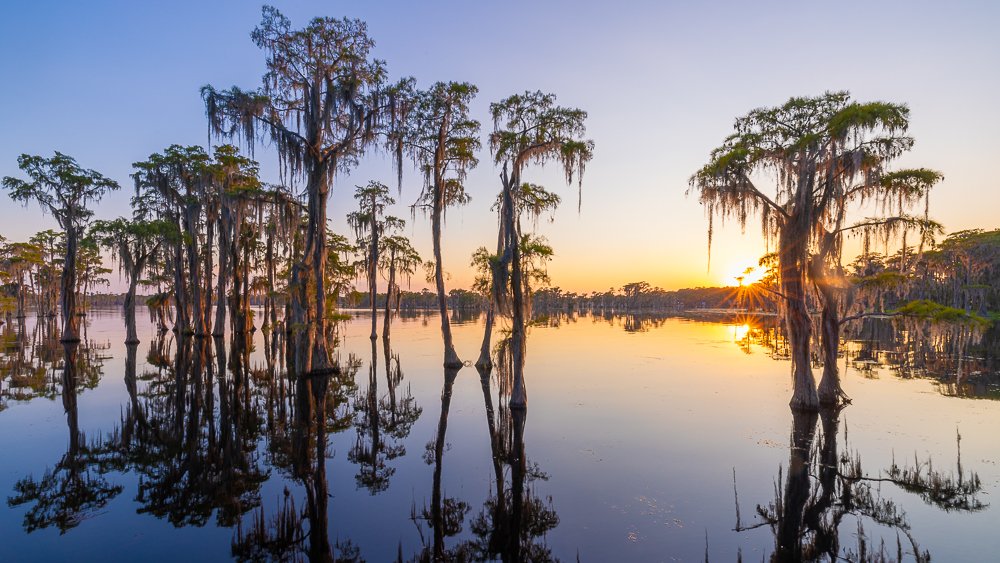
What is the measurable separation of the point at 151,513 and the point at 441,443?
6.79 metres

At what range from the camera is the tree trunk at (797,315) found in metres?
15.1

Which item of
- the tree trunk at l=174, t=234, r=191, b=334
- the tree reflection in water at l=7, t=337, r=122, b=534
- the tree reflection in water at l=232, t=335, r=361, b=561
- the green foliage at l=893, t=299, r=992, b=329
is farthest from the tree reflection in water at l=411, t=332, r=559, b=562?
Result: the tree trunk at l=174, t=234, r=191, b=334

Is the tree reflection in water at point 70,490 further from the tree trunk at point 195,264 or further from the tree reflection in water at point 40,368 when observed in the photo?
the tree trunk at point 195,264

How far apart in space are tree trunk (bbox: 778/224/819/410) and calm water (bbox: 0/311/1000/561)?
0.99 meters

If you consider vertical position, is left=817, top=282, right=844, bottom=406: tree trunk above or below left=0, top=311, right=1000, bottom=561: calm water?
above

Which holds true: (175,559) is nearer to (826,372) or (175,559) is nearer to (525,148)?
(525,148)

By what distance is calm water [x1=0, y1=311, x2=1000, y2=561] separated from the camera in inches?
290

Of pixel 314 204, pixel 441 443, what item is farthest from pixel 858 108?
pixel 314 204

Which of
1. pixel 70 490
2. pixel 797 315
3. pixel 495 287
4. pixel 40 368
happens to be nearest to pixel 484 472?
pixel 495 287

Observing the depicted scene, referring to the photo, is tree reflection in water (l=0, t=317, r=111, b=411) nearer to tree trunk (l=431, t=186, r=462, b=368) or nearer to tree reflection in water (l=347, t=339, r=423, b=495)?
tree reflection in water (l=347, t=339, r=423, b=495)

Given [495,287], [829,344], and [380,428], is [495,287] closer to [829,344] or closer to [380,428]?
[380,428]

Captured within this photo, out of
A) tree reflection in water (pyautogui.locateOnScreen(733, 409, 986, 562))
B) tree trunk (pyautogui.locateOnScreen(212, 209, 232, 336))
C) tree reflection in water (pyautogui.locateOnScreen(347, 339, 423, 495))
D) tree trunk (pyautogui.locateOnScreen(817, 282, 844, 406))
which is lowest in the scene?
tree reflection in water (pyautogui.locateOnScreen(347, 339, 423, 495))

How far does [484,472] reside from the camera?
34.4 ft

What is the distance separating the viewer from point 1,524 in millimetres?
7562
